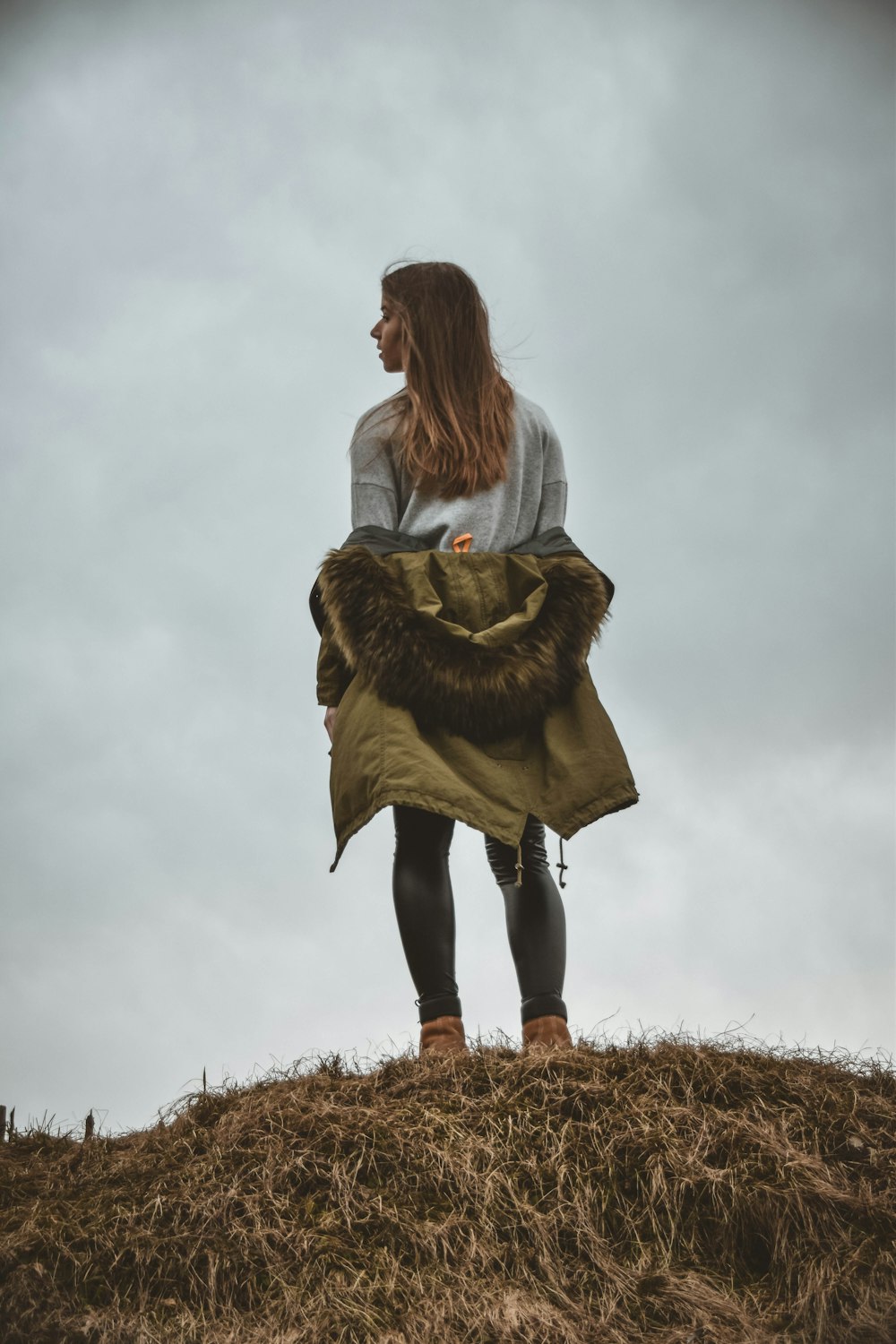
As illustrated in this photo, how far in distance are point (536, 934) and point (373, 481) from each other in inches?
63.4

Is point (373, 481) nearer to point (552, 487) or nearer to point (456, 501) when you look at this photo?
point (456, 501)

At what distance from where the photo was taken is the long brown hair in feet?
13.1

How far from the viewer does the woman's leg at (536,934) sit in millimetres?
3635

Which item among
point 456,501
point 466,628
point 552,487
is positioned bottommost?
point 466,628

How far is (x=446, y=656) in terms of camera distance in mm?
3645

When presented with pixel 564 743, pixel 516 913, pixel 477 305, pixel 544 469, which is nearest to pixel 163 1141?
pixel 516 913

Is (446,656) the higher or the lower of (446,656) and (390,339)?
the lower

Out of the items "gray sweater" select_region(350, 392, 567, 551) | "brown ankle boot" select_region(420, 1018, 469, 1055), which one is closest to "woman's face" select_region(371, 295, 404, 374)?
"gray sweater" select_region(350, 392, 567, 551)

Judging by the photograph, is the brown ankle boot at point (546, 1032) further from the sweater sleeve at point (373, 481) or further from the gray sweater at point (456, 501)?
the sweater sleeve at point (373, 481)

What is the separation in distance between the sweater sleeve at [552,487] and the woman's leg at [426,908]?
1.19 meters

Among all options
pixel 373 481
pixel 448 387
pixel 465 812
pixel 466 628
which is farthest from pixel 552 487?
pixel 465 812

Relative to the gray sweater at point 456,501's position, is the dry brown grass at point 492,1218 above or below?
below

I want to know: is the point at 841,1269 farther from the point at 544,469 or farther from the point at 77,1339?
the point at 544,469

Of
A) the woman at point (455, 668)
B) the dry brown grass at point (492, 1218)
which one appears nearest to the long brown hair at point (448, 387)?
the woman at point (455, 668)
